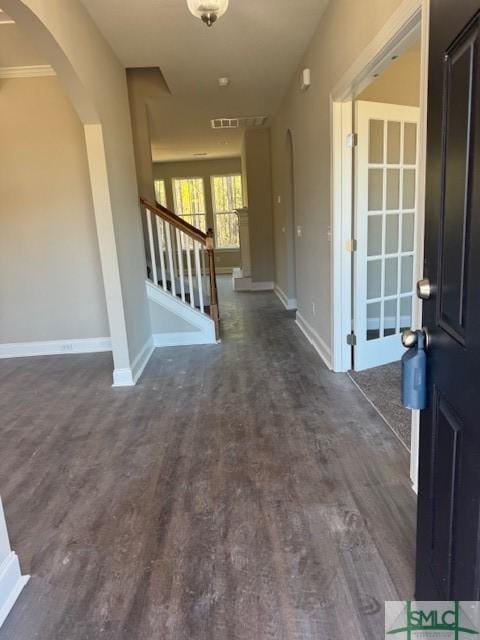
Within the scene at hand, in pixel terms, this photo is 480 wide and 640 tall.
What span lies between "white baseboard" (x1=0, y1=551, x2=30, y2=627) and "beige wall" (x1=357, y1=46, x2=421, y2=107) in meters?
3.84

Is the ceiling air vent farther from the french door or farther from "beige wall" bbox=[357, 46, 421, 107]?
the french door

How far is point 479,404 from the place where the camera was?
0.85m

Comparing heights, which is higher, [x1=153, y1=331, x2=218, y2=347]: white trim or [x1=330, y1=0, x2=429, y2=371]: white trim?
[x1=330, y1=0, x2=429, y2=371]: white trim

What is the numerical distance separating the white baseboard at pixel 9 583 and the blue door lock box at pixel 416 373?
1484 millimetres

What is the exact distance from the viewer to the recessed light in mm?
4453

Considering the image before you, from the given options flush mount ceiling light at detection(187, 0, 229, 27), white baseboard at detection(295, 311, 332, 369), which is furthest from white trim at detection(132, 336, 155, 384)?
flush mount ceiling light at detection(187, 0, 229, 27)

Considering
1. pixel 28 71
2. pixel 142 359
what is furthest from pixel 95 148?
pixel 142 359

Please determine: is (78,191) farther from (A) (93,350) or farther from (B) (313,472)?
(B) (313,472)

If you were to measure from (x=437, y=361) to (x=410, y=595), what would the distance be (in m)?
0.90

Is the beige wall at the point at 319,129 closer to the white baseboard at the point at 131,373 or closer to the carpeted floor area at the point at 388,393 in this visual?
the carpeted floor area at the point at 388,393

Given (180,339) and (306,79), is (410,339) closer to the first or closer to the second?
(306,79)

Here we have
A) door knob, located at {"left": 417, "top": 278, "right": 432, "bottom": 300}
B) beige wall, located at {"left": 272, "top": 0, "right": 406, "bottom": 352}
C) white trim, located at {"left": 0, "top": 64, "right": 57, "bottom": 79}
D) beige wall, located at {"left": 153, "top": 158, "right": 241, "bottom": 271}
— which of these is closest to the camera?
door knob, located at {"left": 417, "top": 278, "right": 432, "bottom": 300}

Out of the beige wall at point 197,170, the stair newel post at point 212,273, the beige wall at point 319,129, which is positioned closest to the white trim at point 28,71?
the stair newel post at point 212,273

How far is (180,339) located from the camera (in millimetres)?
4637
